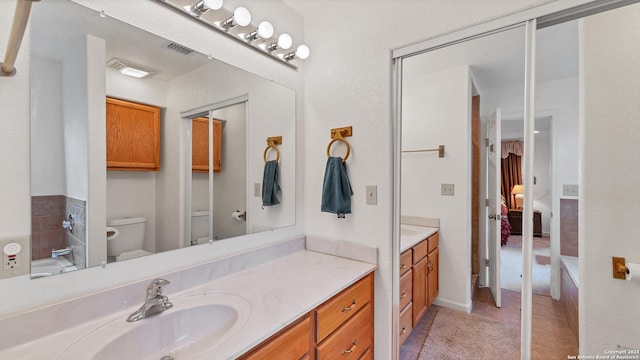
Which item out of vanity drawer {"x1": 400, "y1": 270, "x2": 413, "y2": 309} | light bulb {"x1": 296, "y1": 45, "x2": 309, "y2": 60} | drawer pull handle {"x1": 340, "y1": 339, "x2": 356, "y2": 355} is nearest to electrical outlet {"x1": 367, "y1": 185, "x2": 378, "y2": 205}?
vanity drawer {"x1": 400, "y1": 270, "x2": 413, "y2": 309}

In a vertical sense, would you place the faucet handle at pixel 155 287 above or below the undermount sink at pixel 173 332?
above

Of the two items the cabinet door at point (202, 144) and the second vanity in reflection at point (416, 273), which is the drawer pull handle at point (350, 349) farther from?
the cabinet door at point (202, 144)

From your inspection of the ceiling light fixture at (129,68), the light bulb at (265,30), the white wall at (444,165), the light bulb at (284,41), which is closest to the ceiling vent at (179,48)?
the ceiling light fixture at (129,68)

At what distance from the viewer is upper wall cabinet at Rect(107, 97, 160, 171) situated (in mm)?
1018

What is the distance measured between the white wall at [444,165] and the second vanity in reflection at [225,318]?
0.50 metres

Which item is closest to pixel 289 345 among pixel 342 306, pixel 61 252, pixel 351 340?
pixel 342 306

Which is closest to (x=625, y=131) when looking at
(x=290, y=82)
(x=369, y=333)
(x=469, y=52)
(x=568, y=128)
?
(x=568, y=128)

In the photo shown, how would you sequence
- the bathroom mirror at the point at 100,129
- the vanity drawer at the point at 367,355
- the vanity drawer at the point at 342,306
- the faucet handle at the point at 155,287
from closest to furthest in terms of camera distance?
the bathroom mirror at the point at 100,129 → the faucet handle at the point at 155,287 → the vanity drawer at the point at 342,306 → the vanity drawer at the point at 367,355

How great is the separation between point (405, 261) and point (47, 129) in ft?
5.74

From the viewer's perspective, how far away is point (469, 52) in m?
1.37

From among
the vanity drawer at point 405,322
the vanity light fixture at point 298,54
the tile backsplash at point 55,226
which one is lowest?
the vanity drawer at point 405,322

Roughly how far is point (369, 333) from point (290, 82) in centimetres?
160

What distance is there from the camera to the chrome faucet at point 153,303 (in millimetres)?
923

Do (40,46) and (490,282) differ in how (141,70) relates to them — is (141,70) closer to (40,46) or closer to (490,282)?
(40,46)
